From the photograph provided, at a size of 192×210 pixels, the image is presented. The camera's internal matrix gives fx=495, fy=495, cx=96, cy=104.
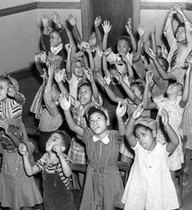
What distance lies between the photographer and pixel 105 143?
3588 mm

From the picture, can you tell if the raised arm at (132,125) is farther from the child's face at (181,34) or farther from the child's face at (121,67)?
the child's face at (181,34)

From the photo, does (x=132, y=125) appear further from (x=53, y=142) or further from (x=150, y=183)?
(x=53, y=142)

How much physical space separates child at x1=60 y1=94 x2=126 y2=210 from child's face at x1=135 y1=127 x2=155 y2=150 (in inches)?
5.9

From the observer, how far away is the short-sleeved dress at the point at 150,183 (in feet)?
11.4

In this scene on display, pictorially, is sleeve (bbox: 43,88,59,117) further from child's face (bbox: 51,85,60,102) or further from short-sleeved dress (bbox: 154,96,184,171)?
short-sleeved dress (bbox: 154,96,184,171)

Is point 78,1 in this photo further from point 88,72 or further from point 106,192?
point 106,192

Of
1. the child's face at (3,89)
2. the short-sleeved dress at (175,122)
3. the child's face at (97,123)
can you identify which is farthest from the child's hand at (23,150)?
the short-sleeved dress at (175,122)

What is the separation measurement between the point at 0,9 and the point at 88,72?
3.50m

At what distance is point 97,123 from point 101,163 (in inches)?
12.0

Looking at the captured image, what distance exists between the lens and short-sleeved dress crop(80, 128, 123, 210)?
11.8 feet

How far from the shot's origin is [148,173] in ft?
11.5

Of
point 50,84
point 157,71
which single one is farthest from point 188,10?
point 50,84

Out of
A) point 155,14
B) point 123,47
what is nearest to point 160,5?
point 155,14

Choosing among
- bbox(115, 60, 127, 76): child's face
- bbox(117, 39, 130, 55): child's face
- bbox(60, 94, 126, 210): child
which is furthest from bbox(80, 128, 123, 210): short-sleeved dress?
bbox(117, 39, 130, 55): child's face
